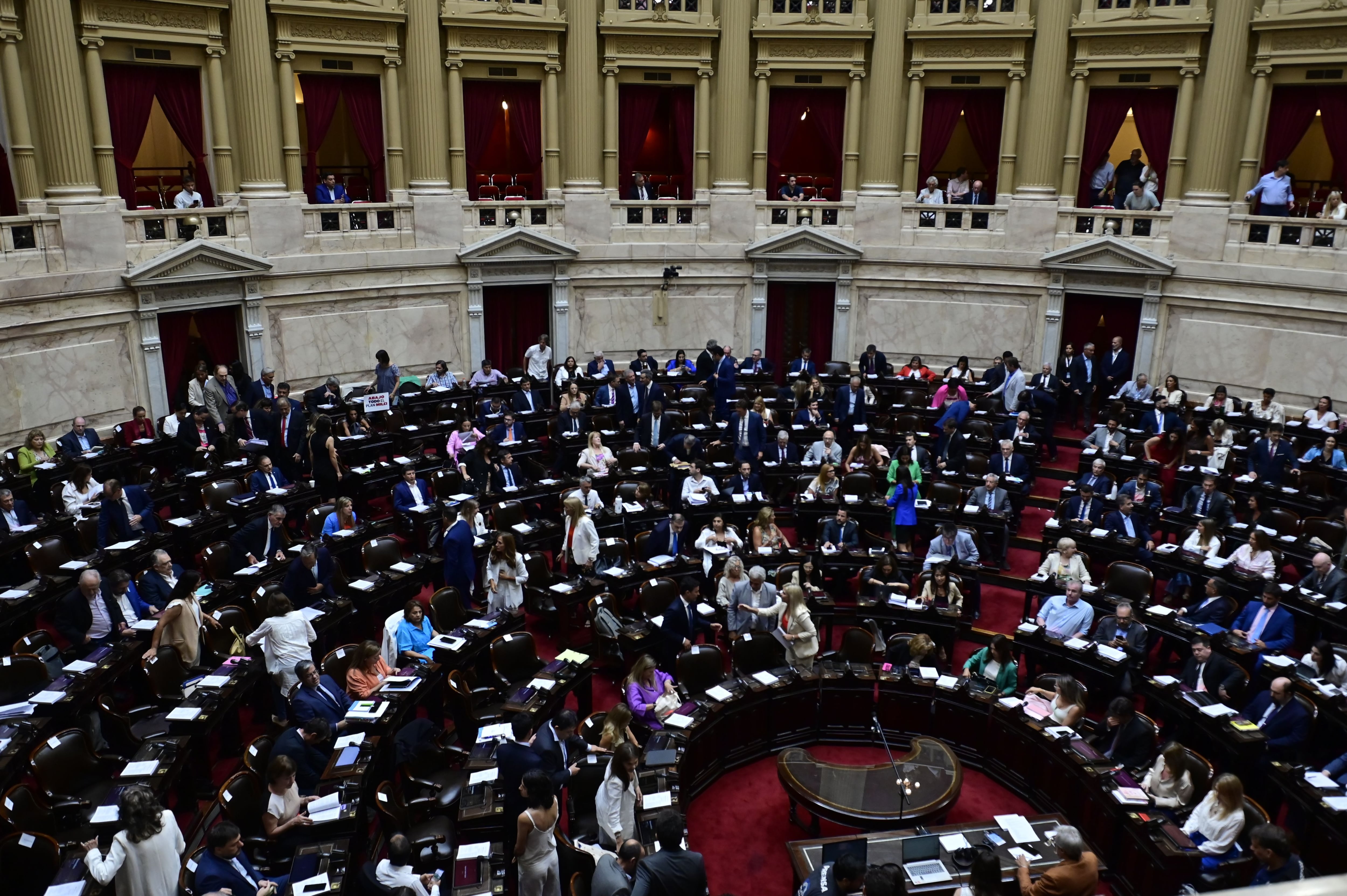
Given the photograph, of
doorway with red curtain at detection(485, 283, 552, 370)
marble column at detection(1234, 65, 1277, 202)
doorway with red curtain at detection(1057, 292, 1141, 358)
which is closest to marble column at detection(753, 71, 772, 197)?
doorway with red curtain at detection(485, 283, 552, 370)

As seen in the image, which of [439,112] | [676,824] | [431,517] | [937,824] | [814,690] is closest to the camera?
[676,824]

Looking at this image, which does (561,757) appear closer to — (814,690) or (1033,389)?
(814,690)

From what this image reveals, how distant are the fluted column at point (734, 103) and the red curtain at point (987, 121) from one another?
4.55 meters

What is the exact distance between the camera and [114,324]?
17.9 meters

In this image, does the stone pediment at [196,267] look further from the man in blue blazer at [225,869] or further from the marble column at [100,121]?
the man in blue blazer at [225,869]

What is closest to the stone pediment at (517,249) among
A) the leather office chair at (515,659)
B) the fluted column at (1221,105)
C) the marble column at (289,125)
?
the marble column at (289,125)

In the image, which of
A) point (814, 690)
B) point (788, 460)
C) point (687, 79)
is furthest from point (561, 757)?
point (687, 79)

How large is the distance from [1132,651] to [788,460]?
22.2 ft

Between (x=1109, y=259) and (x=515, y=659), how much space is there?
16.0 metres

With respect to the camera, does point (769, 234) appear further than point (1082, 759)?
Yes

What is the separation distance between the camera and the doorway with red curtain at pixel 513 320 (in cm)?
2288

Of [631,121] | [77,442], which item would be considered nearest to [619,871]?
[77,442]

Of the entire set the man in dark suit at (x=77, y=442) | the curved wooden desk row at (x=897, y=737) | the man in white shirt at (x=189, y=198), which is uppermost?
the man in white shirt at (x=189, y=198)

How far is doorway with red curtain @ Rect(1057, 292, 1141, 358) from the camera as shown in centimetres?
2181
